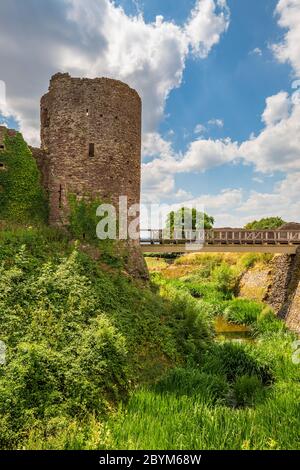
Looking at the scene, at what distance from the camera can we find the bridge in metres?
19.3

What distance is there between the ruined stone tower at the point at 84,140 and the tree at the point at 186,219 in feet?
140

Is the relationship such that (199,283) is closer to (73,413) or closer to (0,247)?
(0,247)

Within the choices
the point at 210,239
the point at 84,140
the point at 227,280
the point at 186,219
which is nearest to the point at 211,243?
the point at 210,239

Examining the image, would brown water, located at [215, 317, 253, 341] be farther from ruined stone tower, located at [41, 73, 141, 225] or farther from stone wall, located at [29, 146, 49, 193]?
stone wall, located at [29, 146, 49, 193]

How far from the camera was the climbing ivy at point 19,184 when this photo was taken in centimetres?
1356

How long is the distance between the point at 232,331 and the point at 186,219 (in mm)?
40248

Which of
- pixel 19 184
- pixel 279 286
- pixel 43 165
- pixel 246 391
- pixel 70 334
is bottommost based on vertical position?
pixel 246 391

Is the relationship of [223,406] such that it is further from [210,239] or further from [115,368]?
[210,239]

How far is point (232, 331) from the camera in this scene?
18.8 meters

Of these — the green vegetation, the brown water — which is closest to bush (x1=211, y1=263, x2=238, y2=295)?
the brown water

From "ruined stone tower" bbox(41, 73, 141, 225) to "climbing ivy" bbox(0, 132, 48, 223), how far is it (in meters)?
0.60

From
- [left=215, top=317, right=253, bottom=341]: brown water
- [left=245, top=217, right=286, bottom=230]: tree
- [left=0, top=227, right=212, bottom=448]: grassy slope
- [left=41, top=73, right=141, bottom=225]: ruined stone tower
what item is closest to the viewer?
[left=0, top=227, right=212, bottom=448]: grassy slope

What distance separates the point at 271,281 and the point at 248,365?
1259cm

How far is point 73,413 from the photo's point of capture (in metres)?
6.87
